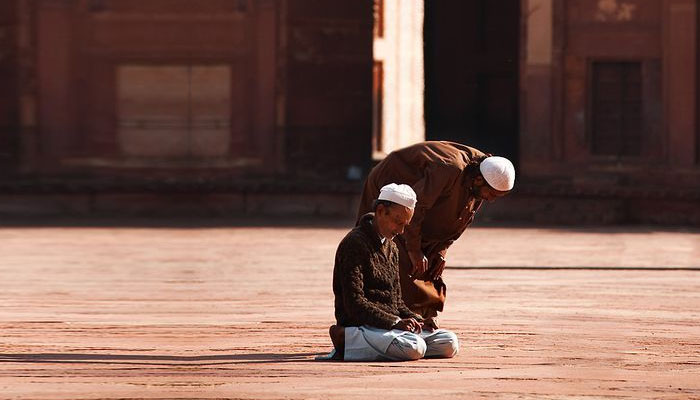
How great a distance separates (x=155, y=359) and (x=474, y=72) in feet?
63.3

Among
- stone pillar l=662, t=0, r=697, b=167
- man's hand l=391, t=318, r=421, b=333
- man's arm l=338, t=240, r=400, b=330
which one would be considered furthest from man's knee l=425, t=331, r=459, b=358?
stone pillar l=662, t=0, r=697, b=167

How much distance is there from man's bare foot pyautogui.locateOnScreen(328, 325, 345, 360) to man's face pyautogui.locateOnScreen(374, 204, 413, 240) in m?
0.63

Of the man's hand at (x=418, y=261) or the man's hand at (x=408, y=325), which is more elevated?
the man's hand at (x=418, y=261)

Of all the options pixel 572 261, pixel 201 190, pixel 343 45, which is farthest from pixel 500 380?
pixel 343 45

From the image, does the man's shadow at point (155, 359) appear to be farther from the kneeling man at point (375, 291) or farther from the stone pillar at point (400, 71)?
the stone pillar at point (400, 71)

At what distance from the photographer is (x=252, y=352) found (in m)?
11.1

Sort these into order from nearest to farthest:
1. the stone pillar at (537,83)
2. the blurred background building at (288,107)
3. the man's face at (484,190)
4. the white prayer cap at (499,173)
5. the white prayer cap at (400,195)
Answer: the white prayer cap at (400,195)
the white prayer cap at (499,173)
the man's face at (484,190)
the blurred background building at (288,107)
the stone pillar at (537,83)

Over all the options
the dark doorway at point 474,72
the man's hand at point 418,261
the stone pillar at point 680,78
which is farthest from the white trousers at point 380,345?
the dark doorway at point 474,72

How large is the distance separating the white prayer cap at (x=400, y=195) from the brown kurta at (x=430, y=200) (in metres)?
0.66

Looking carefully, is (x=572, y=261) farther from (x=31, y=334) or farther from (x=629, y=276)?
(x=31, y=334)

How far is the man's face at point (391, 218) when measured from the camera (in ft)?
34.1

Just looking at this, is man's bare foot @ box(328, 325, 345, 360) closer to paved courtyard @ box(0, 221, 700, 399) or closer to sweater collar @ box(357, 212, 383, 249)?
paved courtyard @ box(0, 221, 700, 399)

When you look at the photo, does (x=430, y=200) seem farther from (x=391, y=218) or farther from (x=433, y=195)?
(x=391, y=218)

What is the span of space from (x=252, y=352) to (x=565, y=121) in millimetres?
13462
